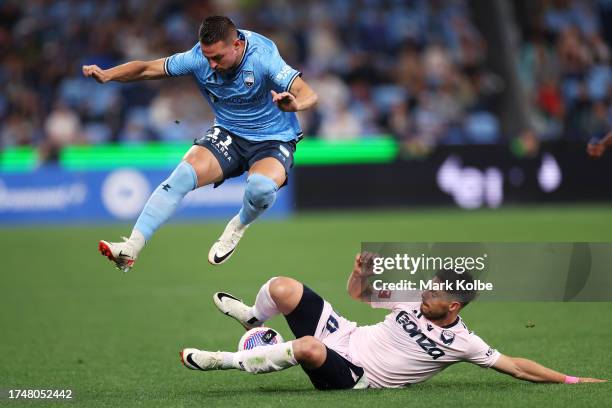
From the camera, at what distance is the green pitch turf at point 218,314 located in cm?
752

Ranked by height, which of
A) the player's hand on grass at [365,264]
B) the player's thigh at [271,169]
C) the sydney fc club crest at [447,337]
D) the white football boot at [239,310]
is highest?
the player's thigh at [271,169]

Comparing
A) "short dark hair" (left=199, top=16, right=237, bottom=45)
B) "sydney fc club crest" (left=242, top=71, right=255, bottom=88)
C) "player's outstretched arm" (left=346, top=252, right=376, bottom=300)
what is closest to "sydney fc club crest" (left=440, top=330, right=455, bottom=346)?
"player's outstretched arm" (left=346, top=252, right=376, bottom=300)

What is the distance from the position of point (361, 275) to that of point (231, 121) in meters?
2.17

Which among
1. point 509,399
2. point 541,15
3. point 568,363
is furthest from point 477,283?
point 541,15

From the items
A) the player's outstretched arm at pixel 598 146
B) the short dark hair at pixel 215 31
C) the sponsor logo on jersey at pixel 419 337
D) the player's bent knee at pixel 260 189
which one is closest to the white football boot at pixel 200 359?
the sponsor logo on jersey at pixel 419 337

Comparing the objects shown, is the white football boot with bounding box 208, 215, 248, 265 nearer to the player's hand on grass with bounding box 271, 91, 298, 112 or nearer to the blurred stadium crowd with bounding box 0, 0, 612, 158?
the player's hand on grass with bounding box 271, 91, 298, 112

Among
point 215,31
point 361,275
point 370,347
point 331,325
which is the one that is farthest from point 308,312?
point 215,31

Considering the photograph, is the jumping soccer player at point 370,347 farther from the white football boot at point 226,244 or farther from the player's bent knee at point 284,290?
the white football boot at point 226,244

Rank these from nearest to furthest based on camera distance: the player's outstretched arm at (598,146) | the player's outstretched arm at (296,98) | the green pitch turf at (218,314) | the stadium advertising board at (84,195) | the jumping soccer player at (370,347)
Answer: the jumping soccer player at (370,347) < the player's outstretched arm at (296,98) < the green pitch turf at (218,314) < the player's outstretched arm at (598,146) < the stadium advertising board at (84,195)

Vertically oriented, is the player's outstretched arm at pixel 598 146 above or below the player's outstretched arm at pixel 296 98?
below

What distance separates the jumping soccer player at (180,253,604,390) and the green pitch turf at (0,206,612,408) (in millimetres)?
156

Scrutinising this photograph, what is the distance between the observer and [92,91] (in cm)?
2167

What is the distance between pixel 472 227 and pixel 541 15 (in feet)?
27.2

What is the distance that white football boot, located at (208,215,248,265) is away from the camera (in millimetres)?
8648
